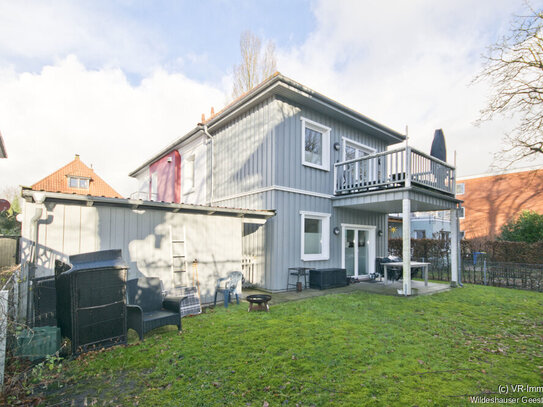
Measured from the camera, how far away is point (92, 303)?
4031 mm

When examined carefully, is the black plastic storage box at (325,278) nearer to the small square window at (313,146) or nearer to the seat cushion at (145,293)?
the small square window at (313,146)

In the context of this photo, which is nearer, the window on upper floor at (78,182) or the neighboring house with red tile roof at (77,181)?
the neighboring house with red tile roof at (77,181)

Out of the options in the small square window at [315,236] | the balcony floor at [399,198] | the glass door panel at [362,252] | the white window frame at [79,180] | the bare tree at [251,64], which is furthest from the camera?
the white window frame at [79,180]

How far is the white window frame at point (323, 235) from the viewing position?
9492mm

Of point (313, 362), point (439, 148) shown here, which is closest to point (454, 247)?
point (439, 148)

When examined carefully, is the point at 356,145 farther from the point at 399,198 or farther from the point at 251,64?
the point at 251,64

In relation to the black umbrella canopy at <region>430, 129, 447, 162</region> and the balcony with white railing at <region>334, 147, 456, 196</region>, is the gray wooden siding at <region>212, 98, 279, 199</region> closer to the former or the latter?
the balcony with white railing at <region>334, 147, 456, 196</region>

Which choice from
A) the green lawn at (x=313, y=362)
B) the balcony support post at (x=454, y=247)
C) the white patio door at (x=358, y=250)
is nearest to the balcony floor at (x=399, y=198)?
the balcony support post at (x=454, y=247)

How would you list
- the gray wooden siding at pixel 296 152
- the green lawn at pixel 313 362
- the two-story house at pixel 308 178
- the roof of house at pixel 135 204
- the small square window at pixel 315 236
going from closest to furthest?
the green lawn at pixel 313 362, the roof of house at pixel 135 204, the two-story house at pixel 308 178, the gray wooden siding at pixel 296 152, the small square window at pixel 315 236

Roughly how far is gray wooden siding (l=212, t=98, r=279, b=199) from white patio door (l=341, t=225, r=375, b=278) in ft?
12.8

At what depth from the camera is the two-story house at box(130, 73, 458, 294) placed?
8938mm

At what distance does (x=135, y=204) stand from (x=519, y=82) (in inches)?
626

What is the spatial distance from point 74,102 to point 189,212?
10.8 m

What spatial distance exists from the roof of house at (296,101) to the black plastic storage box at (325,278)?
543 cm
